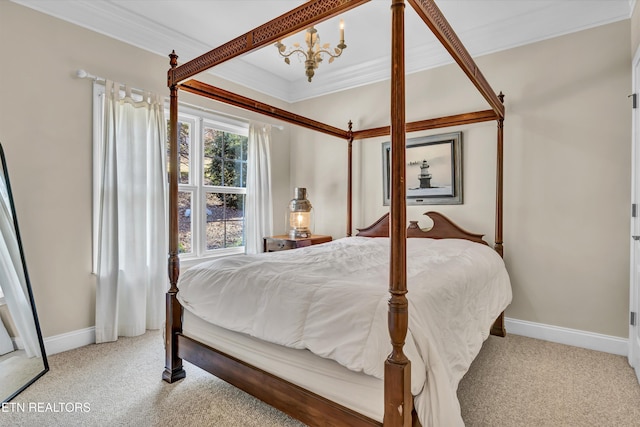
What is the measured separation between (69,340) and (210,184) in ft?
6.25

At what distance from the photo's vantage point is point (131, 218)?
298 centimetres

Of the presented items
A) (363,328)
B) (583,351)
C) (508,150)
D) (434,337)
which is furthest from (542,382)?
(508,150)

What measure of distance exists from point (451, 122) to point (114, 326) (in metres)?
3.52

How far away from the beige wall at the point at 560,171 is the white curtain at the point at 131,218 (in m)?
2.68

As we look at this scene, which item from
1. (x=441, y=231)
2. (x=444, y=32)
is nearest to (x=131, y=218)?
(x=444, y=32)

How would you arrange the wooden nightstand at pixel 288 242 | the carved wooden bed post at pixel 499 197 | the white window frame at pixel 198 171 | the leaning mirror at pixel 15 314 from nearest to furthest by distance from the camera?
1. the leaning mirror at pixel 15 314
2. the carved wooden bed post at pixel 499 197
3. the white window frame at pixel 198 171
4. the wooden nightstand at pixel 288 242

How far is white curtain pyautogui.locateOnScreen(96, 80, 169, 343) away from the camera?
2.83 meters

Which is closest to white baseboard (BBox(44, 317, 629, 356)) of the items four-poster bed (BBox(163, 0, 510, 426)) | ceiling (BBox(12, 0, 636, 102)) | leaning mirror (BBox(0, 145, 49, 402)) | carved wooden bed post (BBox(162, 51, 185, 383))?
leaning mirror (BBox(0, 145, 49, 402))

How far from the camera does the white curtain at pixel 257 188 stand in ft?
13.4

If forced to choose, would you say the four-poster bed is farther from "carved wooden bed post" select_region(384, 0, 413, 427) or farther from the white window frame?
the white window frame

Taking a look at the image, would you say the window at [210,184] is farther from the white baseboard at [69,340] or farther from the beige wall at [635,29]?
the beige wall at [635,29]

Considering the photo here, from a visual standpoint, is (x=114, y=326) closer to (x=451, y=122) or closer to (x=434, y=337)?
(x=434, y=337)

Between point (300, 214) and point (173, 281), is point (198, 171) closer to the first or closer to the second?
point (300, 214)

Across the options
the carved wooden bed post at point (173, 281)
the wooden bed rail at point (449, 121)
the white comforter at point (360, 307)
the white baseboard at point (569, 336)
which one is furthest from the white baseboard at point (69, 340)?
the white baseboard at point (569, 336)
